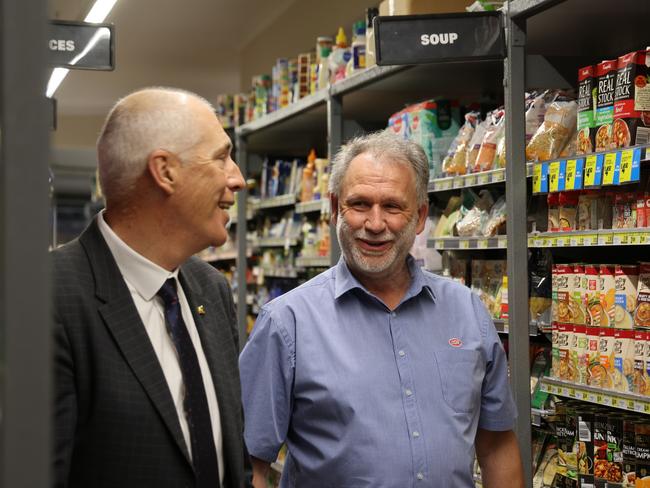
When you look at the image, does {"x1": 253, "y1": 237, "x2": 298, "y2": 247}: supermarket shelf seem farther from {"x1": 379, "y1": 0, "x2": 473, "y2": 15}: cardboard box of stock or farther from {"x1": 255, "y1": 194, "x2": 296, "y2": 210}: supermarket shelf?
{"x1": 379, "y1": 0, "x2": 473, "y2": 15}: cardboard box of stock

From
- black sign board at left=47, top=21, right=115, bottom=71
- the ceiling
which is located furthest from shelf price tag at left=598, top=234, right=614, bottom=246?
the ceiling

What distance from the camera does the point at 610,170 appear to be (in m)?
3.01

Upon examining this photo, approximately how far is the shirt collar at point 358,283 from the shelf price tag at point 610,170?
0.68 metres

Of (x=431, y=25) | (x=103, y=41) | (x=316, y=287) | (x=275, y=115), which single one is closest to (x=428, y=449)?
(x=316, y=287)

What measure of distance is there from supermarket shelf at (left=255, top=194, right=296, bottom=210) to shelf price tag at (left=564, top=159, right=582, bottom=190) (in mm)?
3135

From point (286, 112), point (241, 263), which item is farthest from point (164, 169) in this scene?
point (241, 263)

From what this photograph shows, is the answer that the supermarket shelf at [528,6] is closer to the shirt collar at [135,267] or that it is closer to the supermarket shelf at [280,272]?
the shirt collar at [135,267]

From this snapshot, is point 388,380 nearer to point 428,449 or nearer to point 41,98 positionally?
point 428,449

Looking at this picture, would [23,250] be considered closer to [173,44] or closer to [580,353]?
[580,353]

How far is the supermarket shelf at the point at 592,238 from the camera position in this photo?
9.50 feet

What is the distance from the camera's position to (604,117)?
10.3 feet

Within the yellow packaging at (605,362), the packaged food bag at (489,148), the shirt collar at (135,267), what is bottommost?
the yellow packaging at (605,362)

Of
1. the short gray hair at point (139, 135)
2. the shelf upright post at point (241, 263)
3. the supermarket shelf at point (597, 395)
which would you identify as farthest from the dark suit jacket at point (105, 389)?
the shelf upright post at point (241, 263)

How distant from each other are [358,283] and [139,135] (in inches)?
44.7
